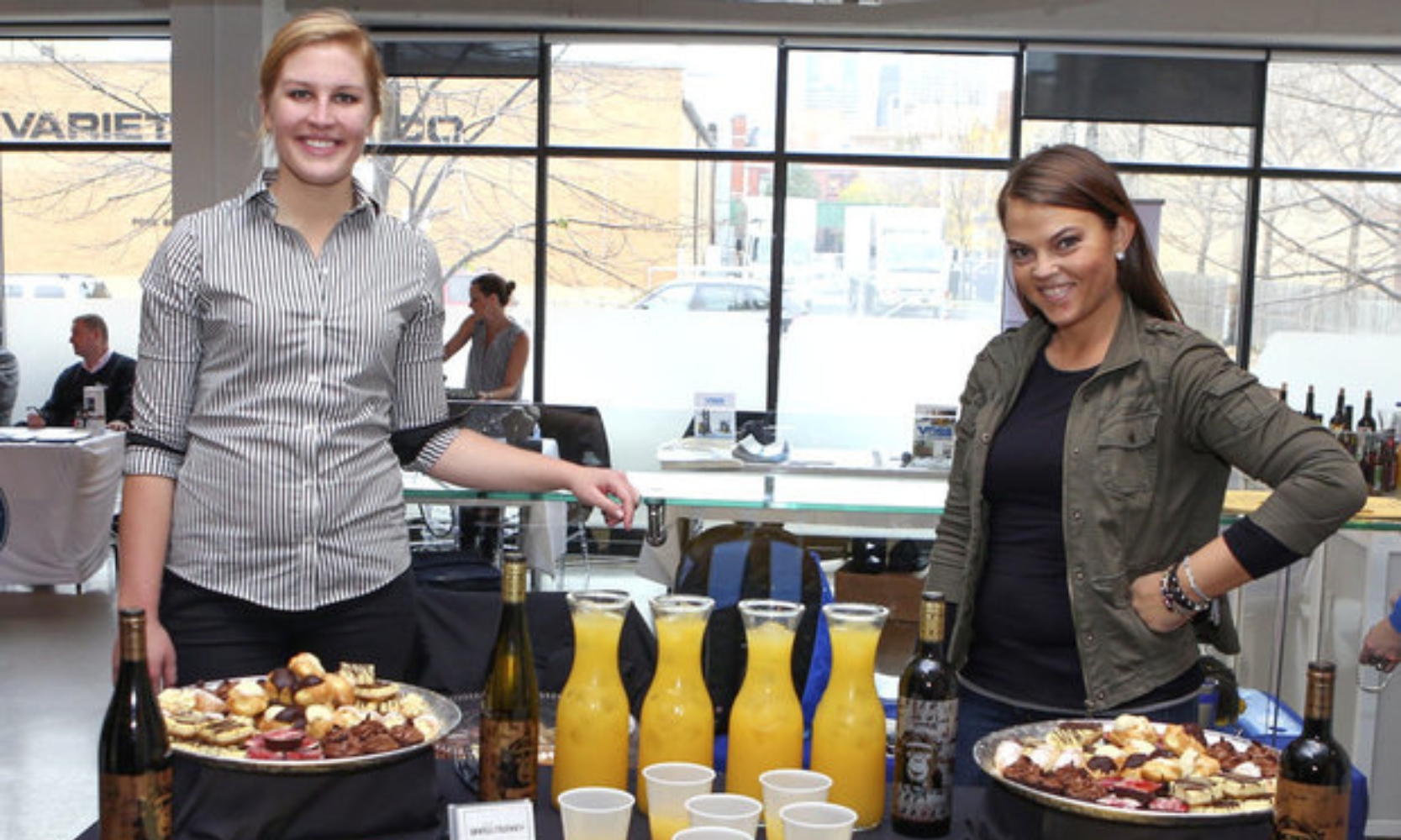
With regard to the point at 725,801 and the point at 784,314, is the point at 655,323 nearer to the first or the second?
the point at 784,314

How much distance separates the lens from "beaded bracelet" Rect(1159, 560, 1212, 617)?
1766mm

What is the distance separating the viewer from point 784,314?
27.7ft

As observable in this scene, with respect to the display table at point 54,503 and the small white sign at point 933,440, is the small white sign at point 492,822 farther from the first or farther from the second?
the display table at point 54,503

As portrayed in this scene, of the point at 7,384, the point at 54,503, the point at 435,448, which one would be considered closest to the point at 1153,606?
the point at 435,448

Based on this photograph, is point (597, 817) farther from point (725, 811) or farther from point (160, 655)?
point (160, 655)

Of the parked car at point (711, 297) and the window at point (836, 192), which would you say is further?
the parked car at point (711, 297)

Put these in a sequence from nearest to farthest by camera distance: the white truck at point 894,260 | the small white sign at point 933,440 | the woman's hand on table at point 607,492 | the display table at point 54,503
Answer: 1. the woman's hand on table at point 607,492
2. the small white sign at point 933,440
3. the display table at point 54,503
4. the white truck at point 894,260

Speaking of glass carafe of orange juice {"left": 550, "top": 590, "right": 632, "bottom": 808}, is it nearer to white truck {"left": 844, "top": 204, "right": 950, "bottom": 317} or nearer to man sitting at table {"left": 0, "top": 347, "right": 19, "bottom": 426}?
white truck {"left": 844, "top": 204, "right": 950, "bottom": 317}

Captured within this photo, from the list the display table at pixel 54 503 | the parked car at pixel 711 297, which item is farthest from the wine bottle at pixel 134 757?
the parked car at pixel 711 297

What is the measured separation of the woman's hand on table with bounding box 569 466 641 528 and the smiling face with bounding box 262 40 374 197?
0.50 meters

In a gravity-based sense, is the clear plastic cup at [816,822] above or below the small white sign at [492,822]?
above

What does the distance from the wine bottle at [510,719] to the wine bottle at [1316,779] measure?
2.38 feet

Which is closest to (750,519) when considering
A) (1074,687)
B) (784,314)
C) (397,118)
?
(1074,687)

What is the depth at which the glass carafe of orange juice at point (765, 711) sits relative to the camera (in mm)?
1432
